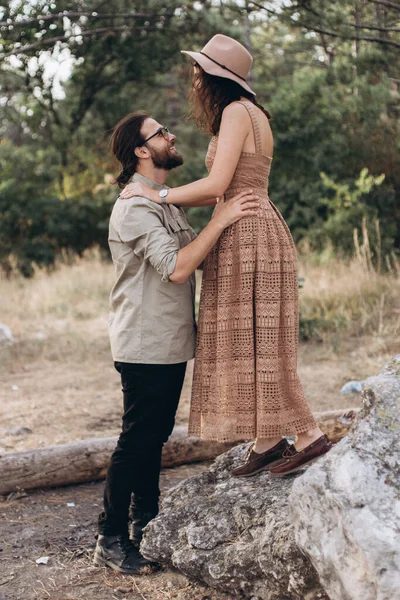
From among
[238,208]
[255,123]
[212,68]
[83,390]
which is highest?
[212,68]

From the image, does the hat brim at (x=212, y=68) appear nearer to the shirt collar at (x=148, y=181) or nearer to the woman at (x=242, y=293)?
the woman at (x=242, y=293)

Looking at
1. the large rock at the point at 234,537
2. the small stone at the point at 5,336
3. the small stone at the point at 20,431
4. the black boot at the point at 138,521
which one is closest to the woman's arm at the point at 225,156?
the large rock at the point at 234,537

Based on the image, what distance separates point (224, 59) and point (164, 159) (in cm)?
53

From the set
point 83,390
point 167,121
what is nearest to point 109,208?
point 167,121

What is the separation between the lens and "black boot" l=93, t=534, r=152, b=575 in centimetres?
358

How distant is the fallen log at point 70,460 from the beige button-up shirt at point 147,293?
164 centimetres

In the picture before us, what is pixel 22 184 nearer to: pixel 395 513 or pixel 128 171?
pixel 128 171

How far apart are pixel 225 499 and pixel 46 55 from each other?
524 inches

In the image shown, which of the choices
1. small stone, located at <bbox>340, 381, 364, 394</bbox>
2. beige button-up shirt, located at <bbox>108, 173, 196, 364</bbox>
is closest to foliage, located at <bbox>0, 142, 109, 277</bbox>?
small stone, located at <bbox>340, 381, 364, 394</bbox>

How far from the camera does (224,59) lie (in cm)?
327

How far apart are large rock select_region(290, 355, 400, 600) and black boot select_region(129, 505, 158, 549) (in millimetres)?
1314

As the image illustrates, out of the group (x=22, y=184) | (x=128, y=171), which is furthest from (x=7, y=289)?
(x=128, y=171)

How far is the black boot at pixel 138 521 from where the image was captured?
3.79 m

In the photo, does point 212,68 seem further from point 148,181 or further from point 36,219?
point 36,219
